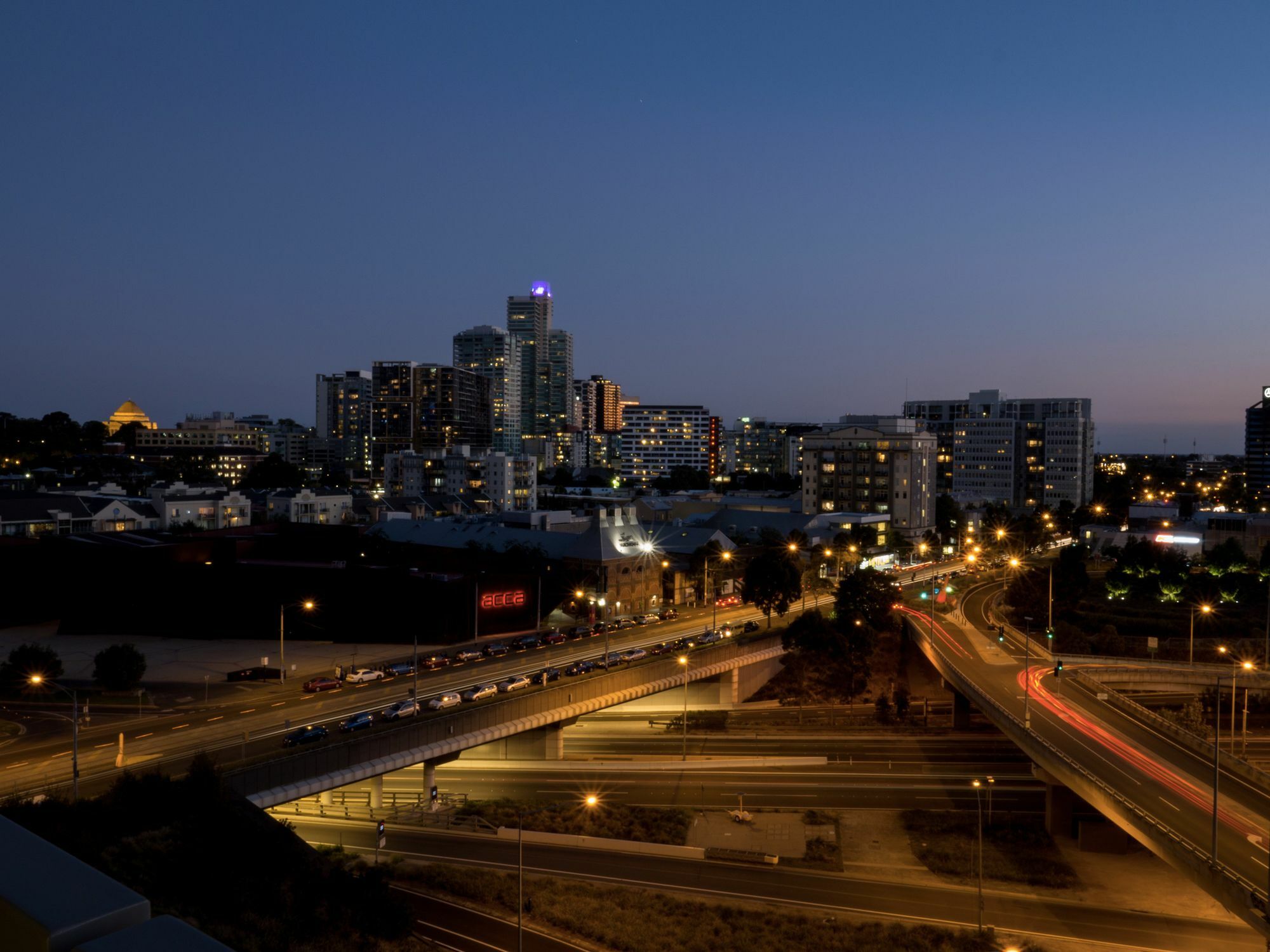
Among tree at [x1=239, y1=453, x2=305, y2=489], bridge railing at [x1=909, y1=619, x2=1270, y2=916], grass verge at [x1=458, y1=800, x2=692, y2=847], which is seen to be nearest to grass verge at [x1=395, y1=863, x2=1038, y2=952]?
grass verge at [x1=458, y1=800, x2=692, y2=847]

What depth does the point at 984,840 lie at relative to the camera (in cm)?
3734

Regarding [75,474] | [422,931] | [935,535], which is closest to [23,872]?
[422,931]

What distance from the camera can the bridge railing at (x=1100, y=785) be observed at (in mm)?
23420

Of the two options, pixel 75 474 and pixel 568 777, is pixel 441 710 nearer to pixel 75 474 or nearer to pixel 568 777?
pixel 568 777

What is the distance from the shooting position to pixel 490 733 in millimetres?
38812

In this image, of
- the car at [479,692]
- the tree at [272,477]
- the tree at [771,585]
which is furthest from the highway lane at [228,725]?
the tree at [272,477]

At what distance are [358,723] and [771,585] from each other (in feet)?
112

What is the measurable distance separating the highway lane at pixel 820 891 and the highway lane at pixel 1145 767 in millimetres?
4231

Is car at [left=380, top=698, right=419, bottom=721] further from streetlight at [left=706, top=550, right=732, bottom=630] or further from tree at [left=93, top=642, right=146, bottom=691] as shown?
streetlight at [left=706, top=550, right=732, bottom=630]

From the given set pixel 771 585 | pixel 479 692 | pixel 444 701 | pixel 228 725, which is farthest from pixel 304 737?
pixel 771 585

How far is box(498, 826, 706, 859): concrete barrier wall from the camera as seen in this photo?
115ft

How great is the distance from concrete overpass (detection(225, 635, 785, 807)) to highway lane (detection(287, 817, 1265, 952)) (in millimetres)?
3064

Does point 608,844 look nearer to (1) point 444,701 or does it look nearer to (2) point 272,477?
(1) point 444,701

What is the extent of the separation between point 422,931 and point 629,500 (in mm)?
129967
